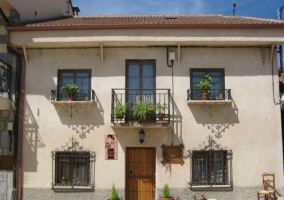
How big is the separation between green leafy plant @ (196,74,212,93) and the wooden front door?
2588 millimetres

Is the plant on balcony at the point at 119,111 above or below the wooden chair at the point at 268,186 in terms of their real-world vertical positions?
above

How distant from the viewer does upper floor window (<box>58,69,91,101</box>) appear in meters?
11.8

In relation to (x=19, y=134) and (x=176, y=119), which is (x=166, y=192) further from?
(x=19, y=134)

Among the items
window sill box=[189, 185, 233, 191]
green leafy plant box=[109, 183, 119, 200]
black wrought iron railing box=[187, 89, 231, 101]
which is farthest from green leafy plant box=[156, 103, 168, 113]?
green leafy plant box=[109, 183, 119, 200]

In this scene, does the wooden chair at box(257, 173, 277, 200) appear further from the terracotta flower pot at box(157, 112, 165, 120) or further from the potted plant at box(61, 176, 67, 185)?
the potted plant at box(61, 176, 67, 185)

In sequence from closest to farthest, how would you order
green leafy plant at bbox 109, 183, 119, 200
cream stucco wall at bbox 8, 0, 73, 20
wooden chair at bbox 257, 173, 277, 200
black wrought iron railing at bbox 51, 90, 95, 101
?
1. green leafy plant at bbox 109, 183, 119, 200
2. wooden chair at bbox 257, 173, 277, 200
3. black wrought iron railing at bbox 51, 90, 95, 101
4. cream stucco wall at bbox 8, 0, 73, 20

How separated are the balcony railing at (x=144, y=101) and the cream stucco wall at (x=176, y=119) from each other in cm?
25

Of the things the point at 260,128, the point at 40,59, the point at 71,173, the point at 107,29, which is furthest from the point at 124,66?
the point at 260,128

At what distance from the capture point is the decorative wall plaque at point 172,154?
1139 cm

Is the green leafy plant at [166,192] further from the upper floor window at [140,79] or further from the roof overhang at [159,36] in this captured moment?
the roof overhang at [159,36]

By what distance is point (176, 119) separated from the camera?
11.5 m

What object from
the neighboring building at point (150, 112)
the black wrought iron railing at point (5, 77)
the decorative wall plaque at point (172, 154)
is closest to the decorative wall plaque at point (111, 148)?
the neighboring building at point (150, 112)

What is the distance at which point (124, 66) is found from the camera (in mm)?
11750

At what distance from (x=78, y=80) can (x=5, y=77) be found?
94.2 inches
